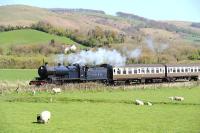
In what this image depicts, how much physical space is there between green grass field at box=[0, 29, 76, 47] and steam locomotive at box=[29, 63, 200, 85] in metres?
42.5

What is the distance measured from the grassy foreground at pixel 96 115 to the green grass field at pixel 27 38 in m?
62.9

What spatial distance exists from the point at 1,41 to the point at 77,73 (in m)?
52.3

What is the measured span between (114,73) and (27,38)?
54.6 meters

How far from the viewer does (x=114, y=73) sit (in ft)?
171

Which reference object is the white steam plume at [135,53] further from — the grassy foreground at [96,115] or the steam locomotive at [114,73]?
the grassy foreground at [96,115]

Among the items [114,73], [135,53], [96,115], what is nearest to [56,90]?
[96,115]

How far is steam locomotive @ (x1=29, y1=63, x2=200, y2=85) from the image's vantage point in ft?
154

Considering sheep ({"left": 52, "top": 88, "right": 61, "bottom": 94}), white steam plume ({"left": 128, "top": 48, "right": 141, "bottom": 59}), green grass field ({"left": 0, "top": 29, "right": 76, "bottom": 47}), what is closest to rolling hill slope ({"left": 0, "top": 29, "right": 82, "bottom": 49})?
green grass field ({"left": 0, "top": 29, "right": 76, "bottom": 47})

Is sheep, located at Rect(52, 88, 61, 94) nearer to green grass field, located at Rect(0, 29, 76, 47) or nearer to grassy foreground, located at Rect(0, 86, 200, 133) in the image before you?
grassy foreground, located at Rect(0, 86, 200, 133)

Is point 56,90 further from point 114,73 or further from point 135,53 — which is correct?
point 135,53

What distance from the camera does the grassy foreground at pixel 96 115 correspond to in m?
20.8

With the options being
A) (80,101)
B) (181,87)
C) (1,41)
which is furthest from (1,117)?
(1,41)

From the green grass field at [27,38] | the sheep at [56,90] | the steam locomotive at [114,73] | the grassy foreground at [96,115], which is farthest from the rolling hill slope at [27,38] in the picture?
the grassy foreground at [96,115]

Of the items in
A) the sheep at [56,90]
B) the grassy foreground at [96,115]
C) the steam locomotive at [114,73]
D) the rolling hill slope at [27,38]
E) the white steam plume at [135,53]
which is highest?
the rolling hill slope at [27,38]
